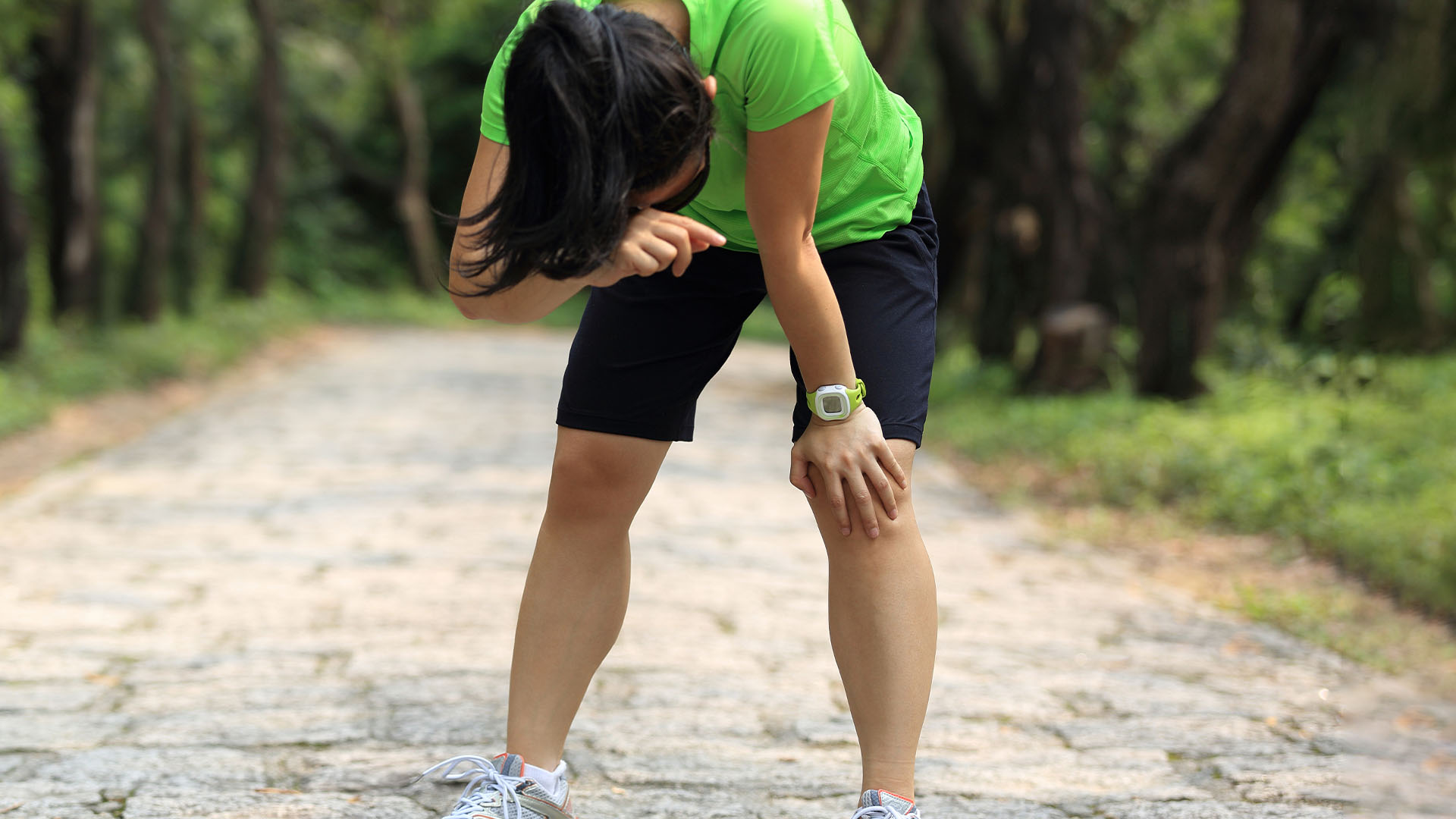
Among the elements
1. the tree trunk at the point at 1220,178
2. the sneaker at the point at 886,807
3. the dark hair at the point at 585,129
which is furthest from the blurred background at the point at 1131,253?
the sneaker at the point at 886,807

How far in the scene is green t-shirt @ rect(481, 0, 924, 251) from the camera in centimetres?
198

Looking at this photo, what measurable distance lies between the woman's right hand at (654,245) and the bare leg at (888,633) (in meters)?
0.49

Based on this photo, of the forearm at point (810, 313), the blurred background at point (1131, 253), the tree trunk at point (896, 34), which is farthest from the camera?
the tree trunk at point (896, 34)

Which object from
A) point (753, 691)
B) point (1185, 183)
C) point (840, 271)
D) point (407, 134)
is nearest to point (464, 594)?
point (753, 691)

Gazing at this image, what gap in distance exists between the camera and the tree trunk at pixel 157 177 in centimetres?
1484

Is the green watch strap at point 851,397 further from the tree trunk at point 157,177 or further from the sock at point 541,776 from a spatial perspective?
the tree trunk at point 157,177

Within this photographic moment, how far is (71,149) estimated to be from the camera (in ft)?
43.0

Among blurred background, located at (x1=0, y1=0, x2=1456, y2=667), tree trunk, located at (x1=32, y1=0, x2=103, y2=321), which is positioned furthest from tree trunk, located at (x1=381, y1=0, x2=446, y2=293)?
tree trunk, located at (x1=32, y1=0, x2=103, y2=321)

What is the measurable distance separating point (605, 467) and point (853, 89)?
30.4 inches

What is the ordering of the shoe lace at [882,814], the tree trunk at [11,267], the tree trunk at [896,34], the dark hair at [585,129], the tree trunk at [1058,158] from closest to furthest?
the dark hair at [585,129]
the shoe lace at [882,814]
the tree trunk at [11,267]
the tree trunk at [1058,158]
the tree trunk at [896,34]

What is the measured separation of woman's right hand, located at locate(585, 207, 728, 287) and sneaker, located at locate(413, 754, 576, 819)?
37.0 inches

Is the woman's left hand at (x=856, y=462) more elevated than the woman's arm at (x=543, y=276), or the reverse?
the woman's arm at (x=543, y=276)

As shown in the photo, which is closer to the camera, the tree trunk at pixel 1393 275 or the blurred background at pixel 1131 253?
the blurred background at pixel 1131 253

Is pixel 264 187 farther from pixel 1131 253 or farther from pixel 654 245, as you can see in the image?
pixel 654 245
